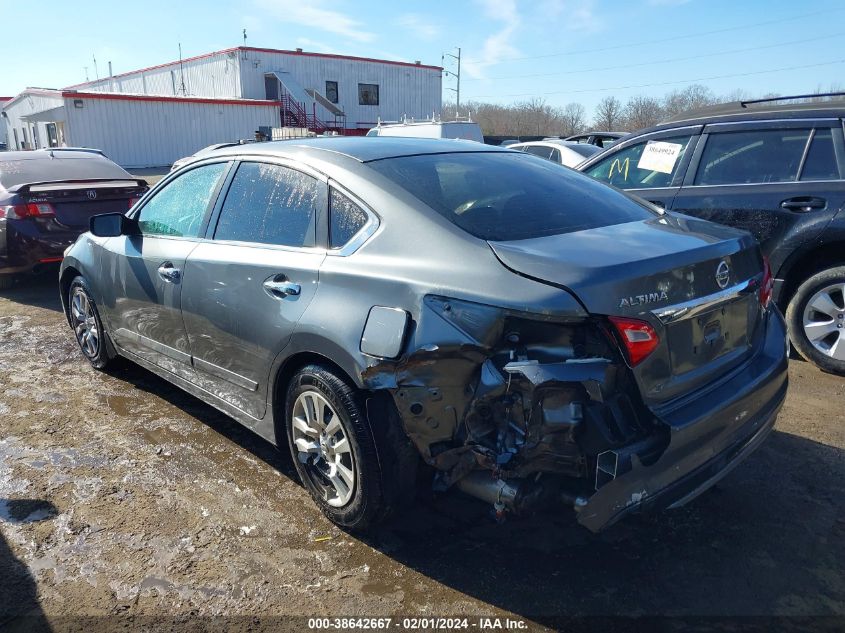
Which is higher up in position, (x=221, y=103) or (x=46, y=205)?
(x=221, y=103)

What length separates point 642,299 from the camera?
2297mm

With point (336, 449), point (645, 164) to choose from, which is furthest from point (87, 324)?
point (645, 164)

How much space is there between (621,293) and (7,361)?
5.12 metres

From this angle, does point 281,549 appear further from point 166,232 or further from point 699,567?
point 166,232

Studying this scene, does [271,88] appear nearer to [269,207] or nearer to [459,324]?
[269,207]

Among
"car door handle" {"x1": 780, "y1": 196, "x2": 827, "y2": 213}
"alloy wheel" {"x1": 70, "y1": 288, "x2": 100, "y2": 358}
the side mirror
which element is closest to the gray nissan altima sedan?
the side mirror

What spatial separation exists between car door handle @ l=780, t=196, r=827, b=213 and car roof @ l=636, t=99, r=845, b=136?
60 cm

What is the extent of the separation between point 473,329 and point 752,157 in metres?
3.57

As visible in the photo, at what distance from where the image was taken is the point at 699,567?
2.67 meters

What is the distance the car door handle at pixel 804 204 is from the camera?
447 centimetres

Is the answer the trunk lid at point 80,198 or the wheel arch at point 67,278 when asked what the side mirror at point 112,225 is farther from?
the trunk lid at point 80,198

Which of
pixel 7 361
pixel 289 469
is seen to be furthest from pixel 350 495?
pixel 7 361

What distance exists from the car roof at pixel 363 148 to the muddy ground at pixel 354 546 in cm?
169

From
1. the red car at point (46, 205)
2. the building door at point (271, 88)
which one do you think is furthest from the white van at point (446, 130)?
the building door at point (271, 88)
